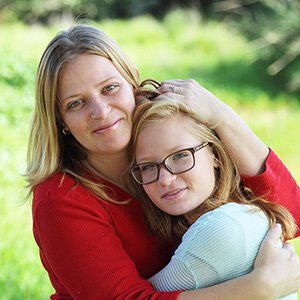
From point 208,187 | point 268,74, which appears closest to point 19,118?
point 268,74

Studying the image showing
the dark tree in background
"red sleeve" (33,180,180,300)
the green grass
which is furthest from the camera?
A: the dark tree in background

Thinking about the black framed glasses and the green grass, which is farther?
the green grass

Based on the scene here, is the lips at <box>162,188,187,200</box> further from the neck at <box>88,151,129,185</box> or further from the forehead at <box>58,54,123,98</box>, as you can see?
the forehead at <box>58,54,123,98</box>

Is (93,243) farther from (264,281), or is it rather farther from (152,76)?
(152,76)

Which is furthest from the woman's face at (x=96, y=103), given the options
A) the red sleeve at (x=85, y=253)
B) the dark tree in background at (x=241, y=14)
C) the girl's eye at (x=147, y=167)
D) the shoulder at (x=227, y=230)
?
the dark tree in background at (x=241, y=14)

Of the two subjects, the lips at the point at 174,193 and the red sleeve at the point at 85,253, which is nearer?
the red sleeve at the point at 85,253

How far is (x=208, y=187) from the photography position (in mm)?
2426

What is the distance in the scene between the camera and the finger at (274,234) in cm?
223

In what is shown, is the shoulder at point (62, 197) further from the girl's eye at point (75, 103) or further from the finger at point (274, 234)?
the finger at point (274, 234)

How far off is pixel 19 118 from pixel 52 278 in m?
4.21

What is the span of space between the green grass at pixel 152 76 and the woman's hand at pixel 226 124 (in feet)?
3.08

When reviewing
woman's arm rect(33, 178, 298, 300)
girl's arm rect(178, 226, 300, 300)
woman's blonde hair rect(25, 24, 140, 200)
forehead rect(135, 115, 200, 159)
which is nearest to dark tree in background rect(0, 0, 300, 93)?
woman's blonde hair rect(25, 24, 140, 200)

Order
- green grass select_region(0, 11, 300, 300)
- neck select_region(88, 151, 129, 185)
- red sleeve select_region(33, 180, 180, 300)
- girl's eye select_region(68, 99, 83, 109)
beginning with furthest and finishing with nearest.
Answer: green grass select_region(0, 11, 300, 300) → neck select_region(88, 151, 129, 185) → girl's eye select_region(68, 99, 83, 109) → red sleeve select_region(33, 180, 180, 300)

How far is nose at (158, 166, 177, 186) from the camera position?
234cm
